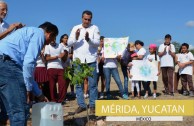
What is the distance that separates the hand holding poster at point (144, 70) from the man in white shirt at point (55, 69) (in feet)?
8.69

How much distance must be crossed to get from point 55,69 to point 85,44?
1.66 metres

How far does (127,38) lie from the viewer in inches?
428

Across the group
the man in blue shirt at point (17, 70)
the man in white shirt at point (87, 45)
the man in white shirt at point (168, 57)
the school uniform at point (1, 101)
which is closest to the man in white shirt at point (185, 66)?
the man in white shirt at point (168, 57)

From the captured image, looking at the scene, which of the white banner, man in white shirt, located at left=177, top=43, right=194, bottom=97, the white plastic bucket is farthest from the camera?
man in white shirt, located at left=177, top=43, right=194, bottom=97

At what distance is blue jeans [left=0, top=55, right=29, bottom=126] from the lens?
4594mm

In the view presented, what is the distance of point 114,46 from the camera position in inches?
419

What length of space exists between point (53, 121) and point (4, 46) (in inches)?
51.2

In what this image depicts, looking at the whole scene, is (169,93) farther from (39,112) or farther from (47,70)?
(39,112)

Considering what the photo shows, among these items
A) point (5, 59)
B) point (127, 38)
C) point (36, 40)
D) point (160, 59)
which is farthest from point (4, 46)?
point (160, 59)

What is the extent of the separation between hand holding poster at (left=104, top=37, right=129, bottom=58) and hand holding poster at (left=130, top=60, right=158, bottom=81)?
2.04 ft

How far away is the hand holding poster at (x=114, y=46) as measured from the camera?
10.3 meters

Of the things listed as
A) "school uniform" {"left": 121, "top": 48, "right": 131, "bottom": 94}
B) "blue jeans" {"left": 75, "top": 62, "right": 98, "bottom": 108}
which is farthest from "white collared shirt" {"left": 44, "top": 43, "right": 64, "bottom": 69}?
"school uniform" {"left": 121, "top": 48, "right": 131, "bottom": 94}

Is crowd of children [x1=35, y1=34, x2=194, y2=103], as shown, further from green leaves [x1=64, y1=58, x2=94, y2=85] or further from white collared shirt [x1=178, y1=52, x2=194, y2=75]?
green leaves [x1=64, y1=58, x2=94, y2=85]

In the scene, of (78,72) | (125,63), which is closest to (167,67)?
(125,63)
